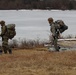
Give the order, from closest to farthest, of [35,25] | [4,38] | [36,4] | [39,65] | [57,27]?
[39,65] → [57,27] → [4,38] → [35,25] → [36,4]

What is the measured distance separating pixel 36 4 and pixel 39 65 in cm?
10033

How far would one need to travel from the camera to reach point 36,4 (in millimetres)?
112250

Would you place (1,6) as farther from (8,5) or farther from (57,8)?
(57,8)

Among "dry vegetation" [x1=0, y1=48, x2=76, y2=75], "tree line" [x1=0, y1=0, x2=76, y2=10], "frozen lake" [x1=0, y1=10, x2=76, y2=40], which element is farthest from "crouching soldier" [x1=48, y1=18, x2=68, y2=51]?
"tree line" [x1=0, y1=0, x2=76, y2=10]

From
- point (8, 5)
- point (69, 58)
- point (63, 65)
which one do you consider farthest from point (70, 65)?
point (8, 5)

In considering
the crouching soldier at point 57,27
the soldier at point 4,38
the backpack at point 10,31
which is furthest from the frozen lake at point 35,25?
the backpack at point 10,31

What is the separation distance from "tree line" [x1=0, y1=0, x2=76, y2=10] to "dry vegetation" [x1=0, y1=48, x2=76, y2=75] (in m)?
95.3

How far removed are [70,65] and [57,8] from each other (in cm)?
10582

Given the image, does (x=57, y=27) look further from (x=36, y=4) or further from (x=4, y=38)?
(x=36, y=4)

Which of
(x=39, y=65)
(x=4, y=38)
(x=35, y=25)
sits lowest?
(x=35, y=25)

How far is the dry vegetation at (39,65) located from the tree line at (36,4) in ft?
313

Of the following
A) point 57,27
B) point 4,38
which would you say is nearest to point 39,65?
point 57,27

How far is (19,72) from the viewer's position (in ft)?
37.4

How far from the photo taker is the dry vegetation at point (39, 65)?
11422mm
